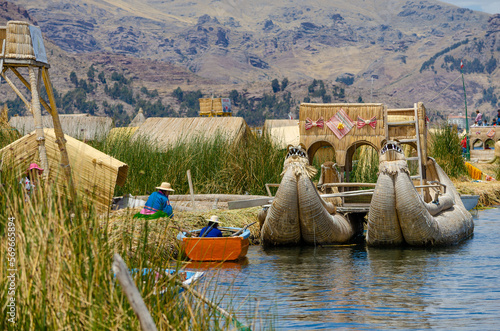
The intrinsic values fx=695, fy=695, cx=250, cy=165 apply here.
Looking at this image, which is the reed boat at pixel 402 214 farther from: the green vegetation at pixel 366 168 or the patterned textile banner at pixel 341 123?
the green vegetation at pixel 366 168

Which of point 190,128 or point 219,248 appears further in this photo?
point 190,128

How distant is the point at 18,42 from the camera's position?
28.4 ft

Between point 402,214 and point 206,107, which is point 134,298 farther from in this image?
point 206,107

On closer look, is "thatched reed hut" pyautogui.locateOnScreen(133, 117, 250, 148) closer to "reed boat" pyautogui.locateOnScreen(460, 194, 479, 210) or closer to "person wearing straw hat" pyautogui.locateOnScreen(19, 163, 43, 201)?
"reed boat" pyautogui.locateOnScreen(460, 194, 479, 210)

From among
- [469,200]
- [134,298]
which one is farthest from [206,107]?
[134,298]

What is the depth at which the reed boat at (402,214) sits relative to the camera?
40.9 feet

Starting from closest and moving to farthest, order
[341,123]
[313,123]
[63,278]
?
[63,278]
[341,123]
[313,123]

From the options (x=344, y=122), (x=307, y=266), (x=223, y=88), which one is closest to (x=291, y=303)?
(x=307, y=266)

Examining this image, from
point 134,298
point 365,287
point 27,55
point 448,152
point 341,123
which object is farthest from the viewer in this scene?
point 448,152

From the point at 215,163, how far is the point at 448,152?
32.7 ft

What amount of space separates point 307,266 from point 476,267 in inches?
109

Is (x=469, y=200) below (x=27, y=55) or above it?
below

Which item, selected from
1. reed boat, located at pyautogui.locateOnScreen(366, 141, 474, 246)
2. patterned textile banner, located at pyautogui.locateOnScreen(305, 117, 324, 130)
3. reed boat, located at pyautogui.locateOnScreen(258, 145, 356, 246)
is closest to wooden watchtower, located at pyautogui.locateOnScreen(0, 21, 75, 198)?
reed boat, located at pyautogui.locateOnScreen(258, 145, 356, 246)

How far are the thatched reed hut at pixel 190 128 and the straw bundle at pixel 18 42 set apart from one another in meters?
11.8
